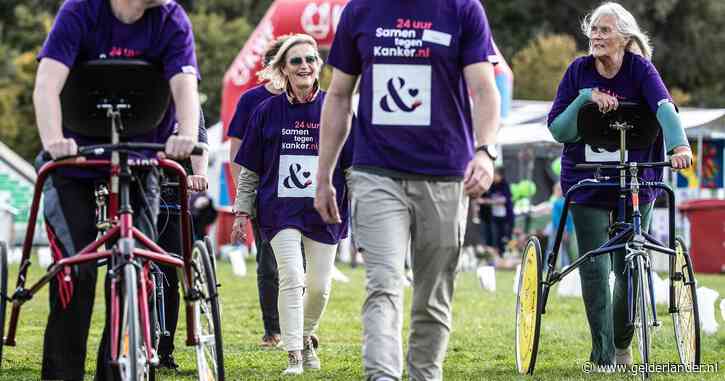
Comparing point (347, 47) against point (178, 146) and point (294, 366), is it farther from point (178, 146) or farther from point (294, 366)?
point (294, 366)

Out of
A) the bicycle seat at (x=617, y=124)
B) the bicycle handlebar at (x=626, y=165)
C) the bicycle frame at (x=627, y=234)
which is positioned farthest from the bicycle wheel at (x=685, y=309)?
the bicycle seat at (x=617, y=124)

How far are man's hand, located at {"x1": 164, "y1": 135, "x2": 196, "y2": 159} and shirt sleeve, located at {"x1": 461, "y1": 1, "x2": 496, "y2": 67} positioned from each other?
3.72 feet

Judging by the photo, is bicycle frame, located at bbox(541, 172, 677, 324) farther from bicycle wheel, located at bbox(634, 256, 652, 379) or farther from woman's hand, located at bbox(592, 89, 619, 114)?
woman's hand, located at bbox(592, 89, 619, 114)

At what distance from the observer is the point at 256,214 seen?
9234 mm

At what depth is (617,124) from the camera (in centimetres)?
810

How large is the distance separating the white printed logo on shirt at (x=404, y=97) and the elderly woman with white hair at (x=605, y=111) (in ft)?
7.45

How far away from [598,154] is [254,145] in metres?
2.09

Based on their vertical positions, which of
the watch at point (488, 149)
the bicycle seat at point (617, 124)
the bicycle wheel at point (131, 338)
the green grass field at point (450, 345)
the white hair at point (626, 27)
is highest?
the white hair at point (626, 27)

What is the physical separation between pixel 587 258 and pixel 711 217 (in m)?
15.9

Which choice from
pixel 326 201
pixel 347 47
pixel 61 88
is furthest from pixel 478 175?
pixel 61 88

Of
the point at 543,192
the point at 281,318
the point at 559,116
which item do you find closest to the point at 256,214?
the point at 281,318

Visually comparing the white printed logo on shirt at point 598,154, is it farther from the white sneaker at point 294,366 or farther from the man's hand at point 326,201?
the man's hand at point 326,201

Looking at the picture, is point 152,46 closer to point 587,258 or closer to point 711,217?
point 587,258

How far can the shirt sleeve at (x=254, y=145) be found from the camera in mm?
9078
